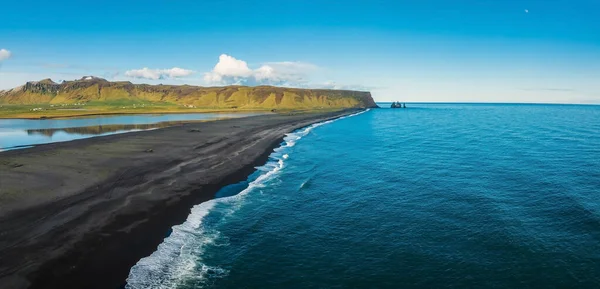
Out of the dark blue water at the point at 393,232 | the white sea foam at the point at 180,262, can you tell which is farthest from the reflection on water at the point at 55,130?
the dark blue water at the point at 393,232

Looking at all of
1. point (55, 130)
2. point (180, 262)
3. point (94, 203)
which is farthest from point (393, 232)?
point (55, 130)

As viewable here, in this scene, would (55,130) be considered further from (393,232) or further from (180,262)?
(393,232)

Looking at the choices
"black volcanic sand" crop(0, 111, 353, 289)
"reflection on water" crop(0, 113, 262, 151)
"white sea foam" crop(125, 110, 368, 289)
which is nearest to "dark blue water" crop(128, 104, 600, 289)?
"white sea foam" crop(125, 110, 368, 289)

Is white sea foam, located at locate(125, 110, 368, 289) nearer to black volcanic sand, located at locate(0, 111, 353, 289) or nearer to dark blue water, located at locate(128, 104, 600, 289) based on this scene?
dark blue water, located at locate(128, 104, 600, 289)

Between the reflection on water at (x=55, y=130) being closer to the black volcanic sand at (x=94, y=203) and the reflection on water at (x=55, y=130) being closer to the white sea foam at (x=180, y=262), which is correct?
the black volcanic sand at (x=94, y=203)

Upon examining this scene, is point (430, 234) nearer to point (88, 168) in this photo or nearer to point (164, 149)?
point (88, 168)

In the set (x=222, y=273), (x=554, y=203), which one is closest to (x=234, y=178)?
(x=222, y=273)
